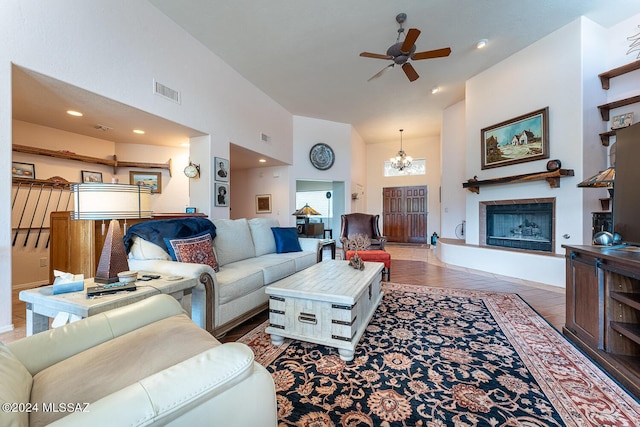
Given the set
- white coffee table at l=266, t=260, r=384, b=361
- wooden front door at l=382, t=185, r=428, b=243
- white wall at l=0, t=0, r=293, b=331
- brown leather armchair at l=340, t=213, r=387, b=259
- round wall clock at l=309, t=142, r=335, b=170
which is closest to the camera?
white coffee table at l=266, t=260, r=384, b=361

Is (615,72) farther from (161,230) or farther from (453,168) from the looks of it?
(161,230)

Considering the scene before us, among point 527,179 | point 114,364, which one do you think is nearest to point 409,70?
point 527,179

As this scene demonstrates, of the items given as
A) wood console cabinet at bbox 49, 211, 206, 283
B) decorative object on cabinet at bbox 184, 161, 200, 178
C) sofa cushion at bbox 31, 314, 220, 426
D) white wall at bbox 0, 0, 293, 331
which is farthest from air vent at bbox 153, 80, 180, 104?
sofa cushion at bbox 31, 314, 220, 426

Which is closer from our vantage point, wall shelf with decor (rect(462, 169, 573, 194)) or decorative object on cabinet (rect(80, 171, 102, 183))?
wall shelf with decor (rect(462, 169, 573, 194))

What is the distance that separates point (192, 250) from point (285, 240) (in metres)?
1.52

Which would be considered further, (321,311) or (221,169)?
(221,169)

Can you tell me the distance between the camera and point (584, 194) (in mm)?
3510

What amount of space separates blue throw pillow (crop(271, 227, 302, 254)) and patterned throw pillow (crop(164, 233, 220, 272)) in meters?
1.23

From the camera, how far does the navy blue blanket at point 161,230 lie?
2.32 m

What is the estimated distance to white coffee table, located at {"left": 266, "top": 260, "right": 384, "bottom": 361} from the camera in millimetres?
1844

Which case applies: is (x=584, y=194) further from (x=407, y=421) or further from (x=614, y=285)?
(x=407, y=421)

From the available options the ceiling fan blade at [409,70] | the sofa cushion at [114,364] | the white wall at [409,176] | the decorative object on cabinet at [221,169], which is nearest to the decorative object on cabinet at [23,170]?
the decorative object on cabinet at [221,169]

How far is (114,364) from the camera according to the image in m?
0.86

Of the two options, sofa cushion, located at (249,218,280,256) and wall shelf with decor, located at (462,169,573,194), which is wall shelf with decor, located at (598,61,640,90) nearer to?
wall shelf with decor, located at (462,169,573,194)
